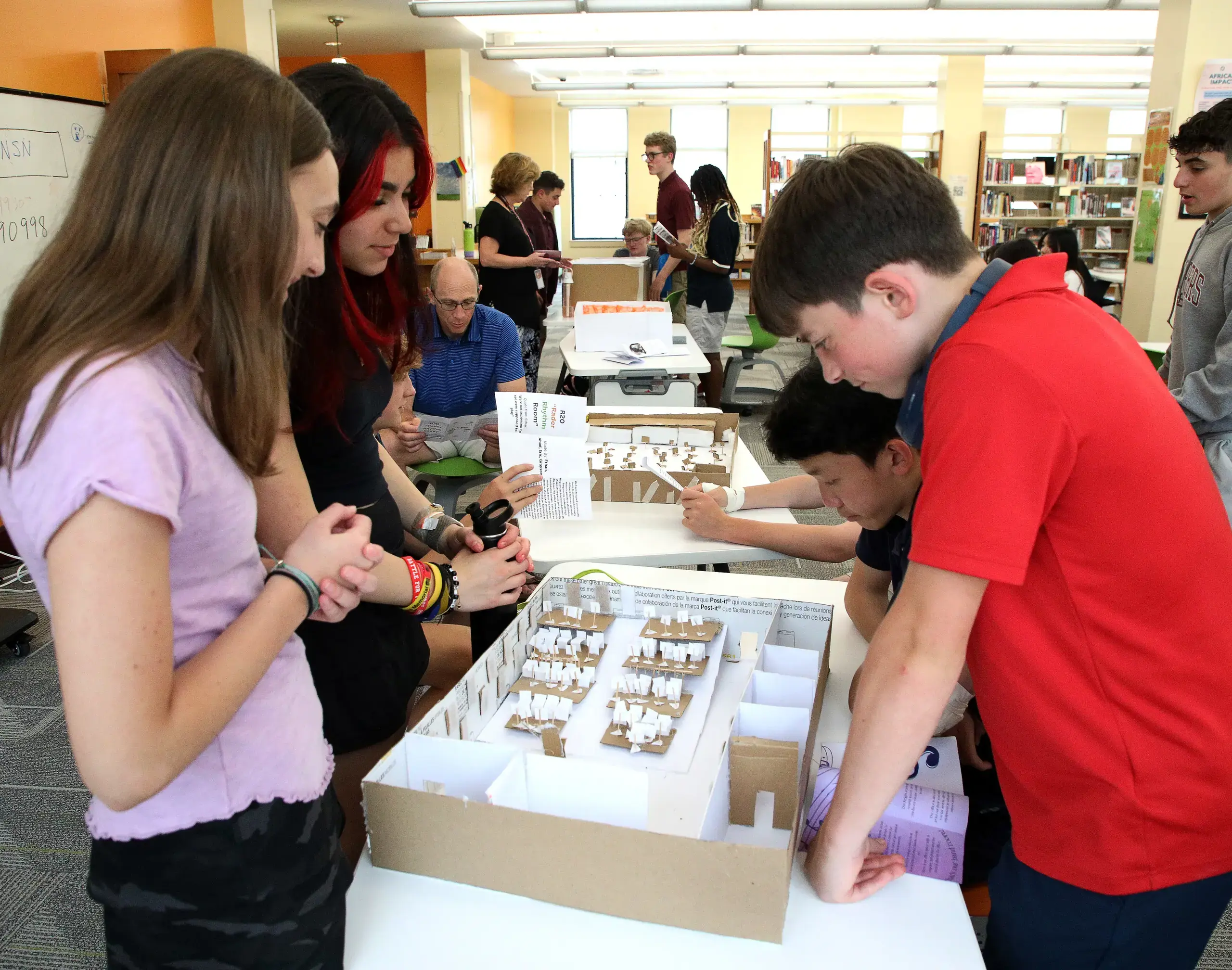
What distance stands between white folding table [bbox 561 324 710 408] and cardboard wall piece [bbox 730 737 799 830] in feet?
10.7

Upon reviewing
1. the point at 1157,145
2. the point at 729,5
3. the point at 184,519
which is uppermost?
the point at 729,5

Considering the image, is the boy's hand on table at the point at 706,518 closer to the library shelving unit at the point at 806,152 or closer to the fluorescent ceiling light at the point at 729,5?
the fluorescent ceiling light at the point at 729,5

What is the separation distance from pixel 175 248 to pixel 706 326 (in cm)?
538

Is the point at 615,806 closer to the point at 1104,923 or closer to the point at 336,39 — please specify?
the point at 1104,923

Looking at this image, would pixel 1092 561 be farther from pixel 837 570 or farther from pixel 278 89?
pixel 837 570

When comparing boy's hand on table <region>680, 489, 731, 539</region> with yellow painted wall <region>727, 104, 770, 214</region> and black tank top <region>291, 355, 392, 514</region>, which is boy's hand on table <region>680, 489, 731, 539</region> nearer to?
black tank top <region>291, 355, 392, 514</region>

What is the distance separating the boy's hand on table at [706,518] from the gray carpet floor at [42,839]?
1.47 feet

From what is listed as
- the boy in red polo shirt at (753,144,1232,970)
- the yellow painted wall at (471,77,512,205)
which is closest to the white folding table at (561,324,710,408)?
the boy in red polo shirt at (753,144,1232,970)

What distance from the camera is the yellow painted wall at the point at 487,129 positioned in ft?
41.4

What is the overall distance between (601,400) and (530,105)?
13.4 meters

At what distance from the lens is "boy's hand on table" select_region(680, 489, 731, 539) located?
82.6 inches

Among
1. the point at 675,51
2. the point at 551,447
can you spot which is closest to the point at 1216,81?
the point at 675,51

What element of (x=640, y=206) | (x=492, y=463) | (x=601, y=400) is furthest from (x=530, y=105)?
(x=492, y=463)

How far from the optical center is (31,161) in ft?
12.6
